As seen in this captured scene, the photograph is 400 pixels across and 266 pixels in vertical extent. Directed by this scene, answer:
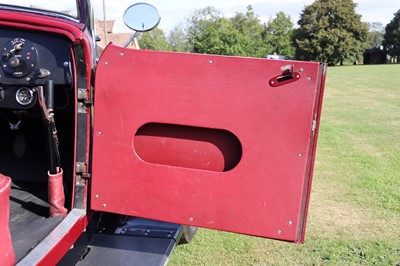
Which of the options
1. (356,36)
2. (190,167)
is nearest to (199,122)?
(190,167)

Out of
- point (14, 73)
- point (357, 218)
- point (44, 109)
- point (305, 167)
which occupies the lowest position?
point (357, 218)

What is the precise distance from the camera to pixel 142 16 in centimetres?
274

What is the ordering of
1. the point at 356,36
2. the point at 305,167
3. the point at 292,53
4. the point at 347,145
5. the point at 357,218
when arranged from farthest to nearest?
1. the point at 292,53
2. the point at 356,36
3. the point at 347,145
4. the point at 357,218
5. the point at 305,167

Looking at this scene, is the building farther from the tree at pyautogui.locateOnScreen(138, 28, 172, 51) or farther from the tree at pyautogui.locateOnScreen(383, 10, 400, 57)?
the tree at pyautogui.locateOnScreen(138, 28, 172, 51)

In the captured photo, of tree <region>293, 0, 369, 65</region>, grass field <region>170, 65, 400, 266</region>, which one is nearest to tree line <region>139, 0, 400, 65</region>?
tree <region>293, 0, 369, 65</region>

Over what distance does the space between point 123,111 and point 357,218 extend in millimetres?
2814

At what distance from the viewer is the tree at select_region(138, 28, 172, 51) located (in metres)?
47.0

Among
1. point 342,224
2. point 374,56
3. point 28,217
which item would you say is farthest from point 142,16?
point 374,56

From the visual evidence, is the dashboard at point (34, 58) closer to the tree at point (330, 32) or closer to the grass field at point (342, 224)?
the grass field at point (342, 224)

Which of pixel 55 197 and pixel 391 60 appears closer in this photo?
pixel 55 197

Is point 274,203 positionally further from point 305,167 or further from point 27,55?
point 27,55

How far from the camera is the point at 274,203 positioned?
77.7 inches

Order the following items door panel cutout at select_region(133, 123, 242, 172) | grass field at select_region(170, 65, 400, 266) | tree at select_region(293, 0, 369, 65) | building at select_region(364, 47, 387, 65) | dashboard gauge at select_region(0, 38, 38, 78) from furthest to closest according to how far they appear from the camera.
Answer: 1. building at select_region(364, 47, 387, 65)
2. tree at select_region(293, 0, 369, 65)
3. grass field at select_region(170, 65, 400, 266)
4. dashboard gauge at select_region(0, 38, 38, 78)
5. door panel cutout at select_region(133, 123, 242, 172)

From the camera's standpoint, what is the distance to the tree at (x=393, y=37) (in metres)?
65.2
